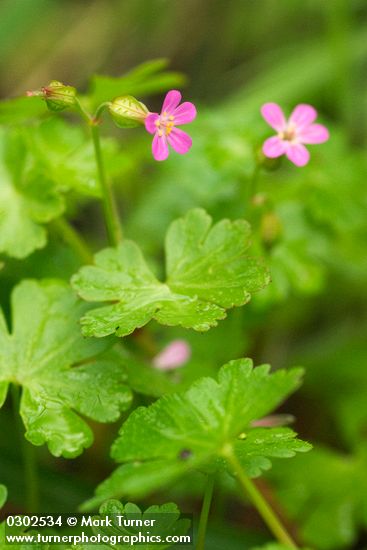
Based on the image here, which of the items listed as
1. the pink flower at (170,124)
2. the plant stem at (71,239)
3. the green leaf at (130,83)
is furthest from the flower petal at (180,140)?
the plant stem at (71,239)

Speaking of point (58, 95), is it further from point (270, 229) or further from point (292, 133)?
point (270, 229)

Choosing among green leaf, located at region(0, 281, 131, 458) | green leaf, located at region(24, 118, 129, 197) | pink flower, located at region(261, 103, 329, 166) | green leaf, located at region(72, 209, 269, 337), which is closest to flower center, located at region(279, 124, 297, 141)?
pink flower, located at region(261, 103, 329, 166)

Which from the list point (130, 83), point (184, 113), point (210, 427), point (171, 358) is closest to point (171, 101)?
point (184, 113)

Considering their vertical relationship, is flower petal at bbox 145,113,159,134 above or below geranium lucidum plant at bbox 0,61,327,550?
above

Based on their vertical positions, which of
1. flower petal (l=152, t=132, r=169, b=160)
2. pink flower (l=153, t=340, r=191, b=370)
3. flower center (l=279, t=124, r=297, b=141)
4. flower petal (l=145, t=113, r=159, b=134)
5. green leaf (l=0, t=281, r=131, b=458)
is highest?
flower center (l=279, t=124, r=297, b=141)

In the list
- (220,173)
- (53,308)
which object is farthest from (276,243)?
(53,308)

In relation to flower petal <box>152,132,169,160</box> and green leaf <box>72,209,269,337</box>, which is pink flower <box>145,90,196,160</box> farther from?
green leaf <box>72,209,269,337</box>

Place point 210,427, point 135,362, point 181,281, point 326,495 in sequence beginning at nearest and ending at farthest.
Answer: point 210,427
point 181,281
point 135,362
point 326,495

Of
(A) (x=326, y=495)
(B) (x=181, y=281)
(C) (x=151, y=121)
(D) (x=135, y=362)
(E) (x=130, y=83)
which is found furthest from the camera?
(A) (x=326, y=495)
